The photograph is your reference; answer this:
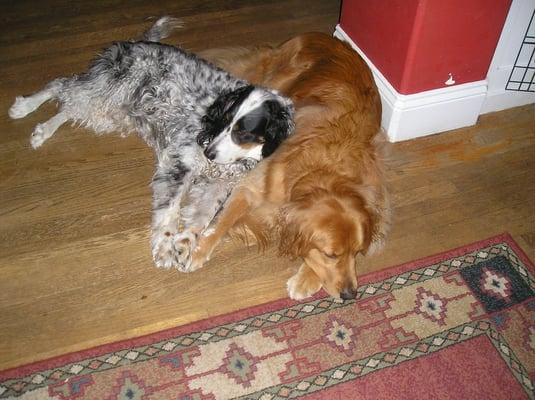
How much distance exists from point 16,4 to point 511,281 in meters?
4.53

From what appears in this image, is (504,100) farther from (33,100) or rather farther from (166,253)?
(33,100)

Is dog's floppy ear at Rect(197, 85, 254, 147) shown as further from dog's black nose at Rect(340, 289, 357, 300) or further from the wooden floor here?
dog's black nose at Rect(340, 289, 357, 300)

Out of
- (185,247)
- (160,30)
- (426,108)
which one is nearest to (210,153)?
(185,247)

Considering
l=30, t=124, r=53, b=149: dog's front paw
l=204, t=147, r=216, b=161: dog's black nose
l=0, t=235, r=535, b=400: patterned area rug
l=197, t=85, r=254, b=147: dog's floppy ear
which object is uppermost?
l=197, t=85, r=254, b=147: dog's floppy ear

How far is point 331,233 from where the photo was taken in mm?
2078

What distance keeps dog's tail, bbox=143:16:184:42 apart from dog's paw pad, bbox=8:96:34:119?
98cm

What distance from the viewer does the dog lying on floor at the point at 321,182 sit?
2129 mm

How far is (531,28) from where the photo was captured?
296cm

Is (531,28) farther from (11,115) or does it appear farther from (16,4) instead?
(16,4)

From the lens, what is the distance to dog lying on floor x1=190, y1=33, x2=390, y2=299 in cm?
213

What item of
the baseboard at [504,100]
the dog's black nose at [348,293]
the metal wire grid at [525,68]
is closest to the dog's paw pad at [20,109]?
the dog's black nose at [348,293]

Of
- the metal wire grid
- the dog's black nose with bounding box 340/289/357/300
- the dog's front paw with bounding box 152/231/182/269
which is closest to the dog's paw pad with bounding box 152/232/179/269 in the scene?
the dog's front paw with bounding box 152/231/182/269

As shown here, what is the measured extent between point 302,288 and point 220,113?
1084 mm

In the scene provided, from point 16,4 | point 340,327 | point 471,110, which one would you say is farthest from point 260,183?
point 16,4
